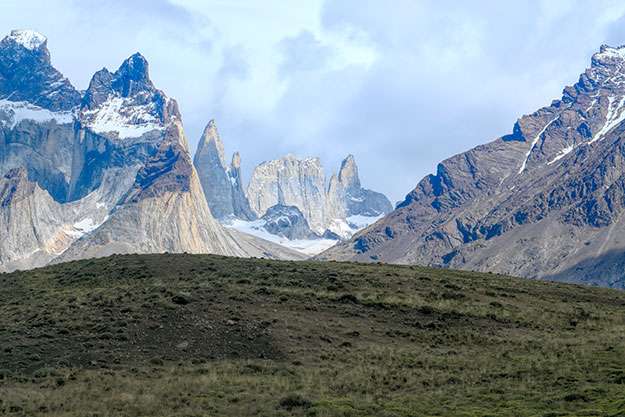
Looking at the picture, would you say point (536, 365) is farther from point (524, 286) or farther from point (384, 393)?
point (524, 286)

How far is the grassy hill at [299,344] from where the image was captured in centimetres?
3406

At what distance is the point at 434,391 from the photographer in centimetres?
3672

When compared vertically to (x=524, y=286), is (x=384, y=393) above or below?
below

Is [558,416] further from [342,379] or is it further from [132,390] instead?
[132,390]

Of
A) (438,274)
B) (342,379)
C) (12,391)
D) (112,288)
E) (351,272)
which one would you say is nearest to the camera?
(12,391)

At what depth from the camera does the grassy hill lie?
34062 millimetres

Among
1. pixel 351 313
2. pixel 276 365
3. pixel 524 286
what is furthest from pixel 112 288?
pixel 524 286

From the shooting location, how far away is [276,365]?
142 ft

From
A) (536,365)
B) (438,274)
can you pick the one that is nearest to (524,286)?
(438,274)

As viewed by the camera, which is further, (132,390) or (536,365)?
(536,365)

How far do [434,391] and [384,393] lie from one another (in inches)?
103

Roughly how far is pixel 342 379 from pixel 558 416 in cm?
1321

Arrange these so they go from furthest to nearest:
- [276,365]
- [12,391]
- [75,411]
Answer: [276,365] → [12,391] → [75,411]

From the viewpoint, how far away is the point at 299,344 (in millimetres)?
48531
